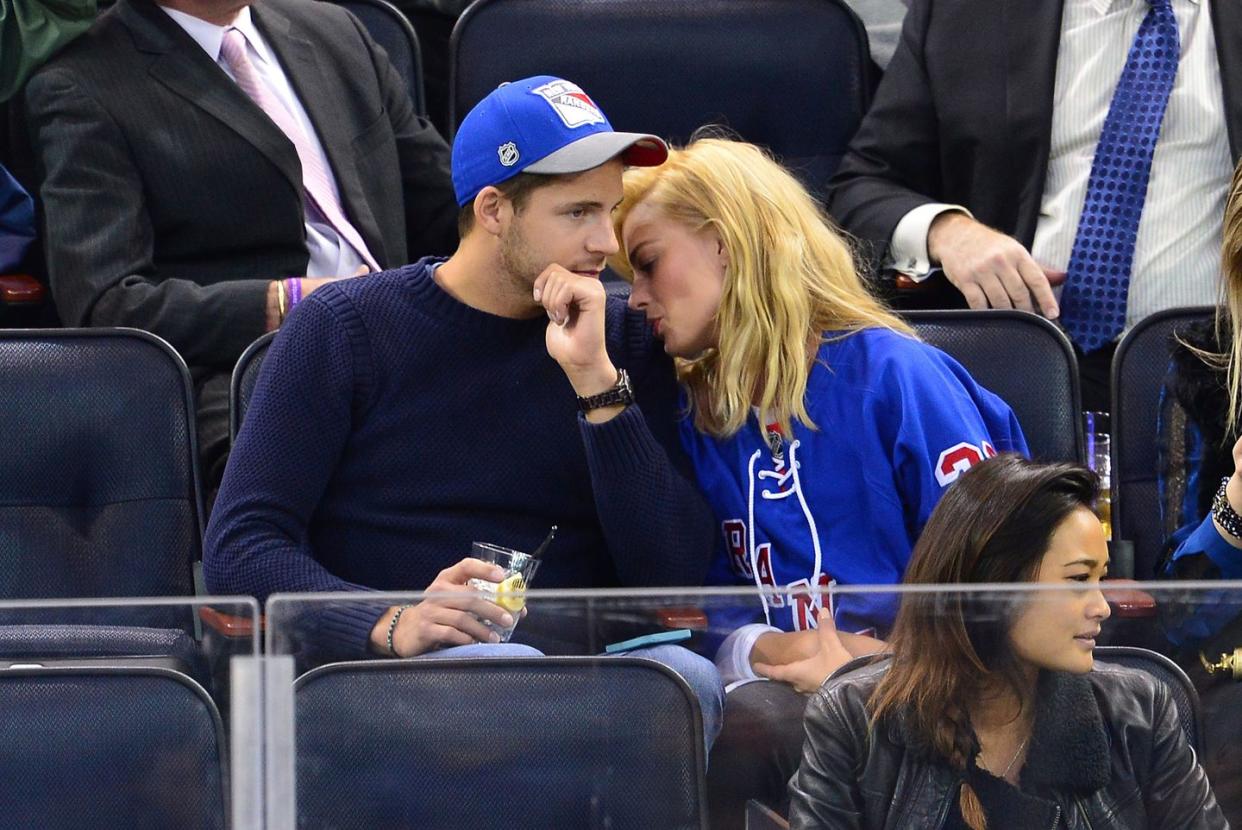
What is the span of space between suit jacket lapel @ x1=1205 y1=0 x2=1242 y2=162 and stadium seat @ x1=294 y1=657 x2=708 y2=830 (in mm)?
2069

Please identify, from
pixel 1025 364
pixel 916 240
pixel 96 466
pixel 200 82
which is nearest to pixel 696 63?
pixel 916 240

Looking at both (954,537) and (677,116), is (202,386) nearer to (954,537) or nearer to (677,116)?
(677,116)

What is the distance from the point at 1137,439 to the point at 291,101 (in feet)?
A: 5.04

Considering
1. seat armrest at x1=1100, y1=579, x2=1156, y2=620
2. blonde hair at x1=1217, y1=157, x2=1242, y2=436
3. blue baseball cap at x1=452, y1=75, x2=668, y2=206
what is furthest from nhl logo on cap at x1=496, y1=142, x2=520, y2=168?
seat armrest at x1=1100, y1=579, x2=1156, y2=620

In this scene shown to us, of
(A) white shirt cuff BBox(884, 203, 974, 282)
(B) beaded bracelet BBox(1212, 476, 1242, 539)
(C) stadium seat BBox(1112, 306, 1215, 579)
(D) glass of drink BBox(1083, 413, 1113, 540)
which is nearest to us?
(B) beaded bracelet BBox(1212, 476, 1242, 539)

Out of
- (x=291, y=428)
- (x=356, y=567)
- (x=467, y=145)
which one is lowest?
(x=356, y=567)

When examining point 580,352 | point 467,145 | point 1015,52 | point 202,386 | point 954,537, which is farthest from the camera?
point 1015,52

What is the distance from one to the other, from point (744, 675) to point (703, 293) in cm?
104

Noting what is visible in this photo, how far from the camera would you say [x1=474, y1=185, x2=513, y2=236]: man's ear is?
2.54 m

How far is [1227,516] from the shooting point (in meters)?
2.37

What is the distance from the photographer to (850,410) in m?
2.43

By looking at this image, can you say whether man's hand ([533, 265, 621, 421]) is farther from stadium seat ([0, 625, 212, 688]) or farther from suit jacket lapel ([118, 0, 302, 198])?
stadium seat ([0, 625, 212, 688])


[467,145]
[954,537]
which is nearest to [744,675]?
[954,537]

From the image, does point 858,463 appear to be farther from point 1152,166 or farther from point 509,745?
point 1152,166
